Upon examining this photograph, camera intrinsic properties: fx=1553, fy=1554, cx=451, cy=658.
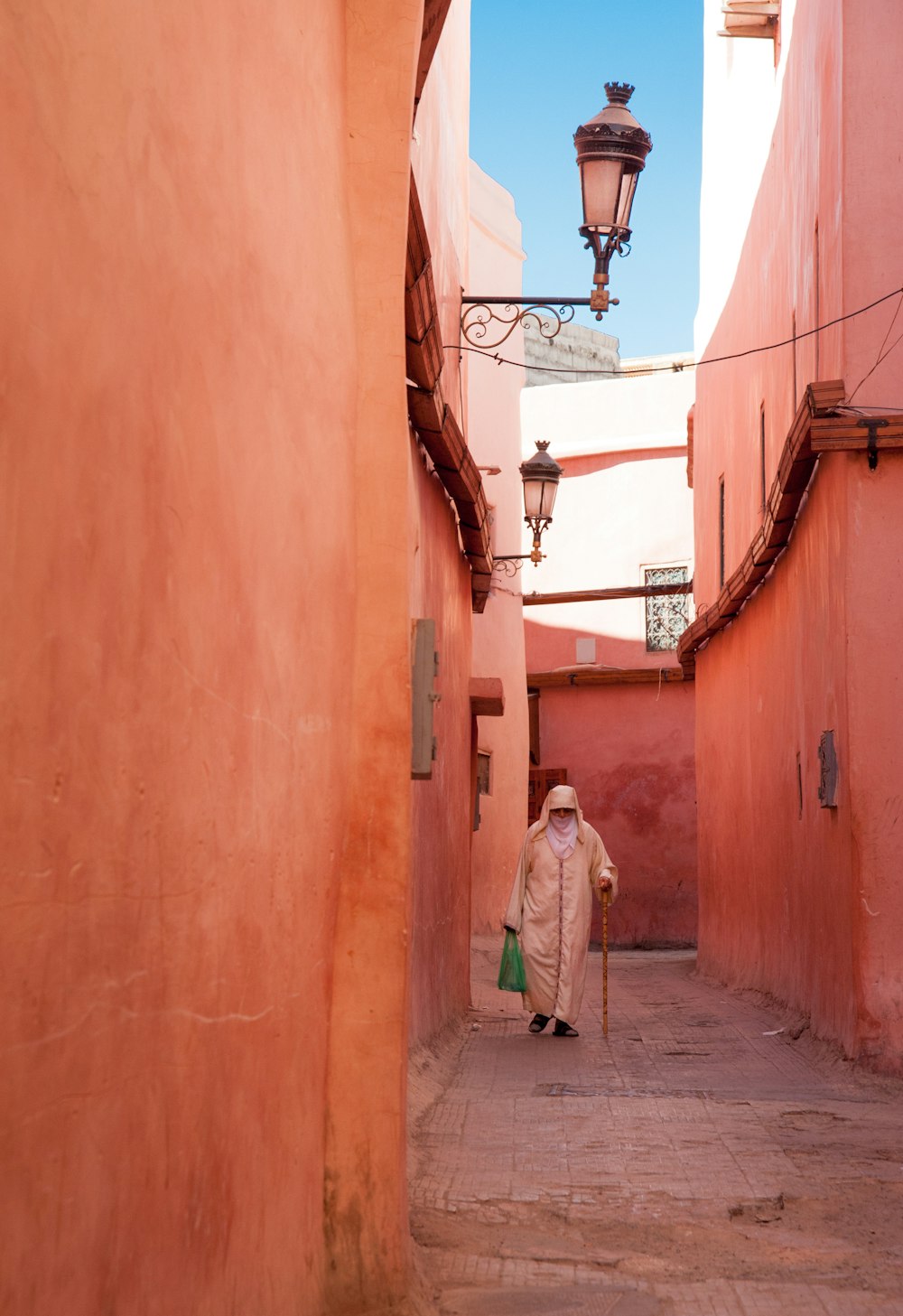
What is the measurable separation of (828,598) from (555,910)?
3.20m

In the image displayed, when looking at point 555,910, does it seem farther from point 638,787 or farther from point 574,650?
point 574,650

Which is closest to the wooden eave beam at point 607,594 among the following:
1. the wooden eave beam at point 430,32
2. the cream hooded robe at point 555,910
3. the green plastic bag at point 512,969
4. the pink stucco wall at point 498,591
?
the pink stucco wall at point 498,591

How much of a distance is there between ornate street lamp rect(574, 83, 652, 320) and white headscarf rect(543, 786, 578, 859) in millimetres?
4283

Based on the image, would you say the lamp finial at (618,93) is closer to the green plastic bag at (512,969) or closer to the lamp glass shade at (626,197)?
the lamp glass shade at (626,197)

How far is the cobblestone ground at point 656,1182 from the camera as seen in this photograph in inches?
175

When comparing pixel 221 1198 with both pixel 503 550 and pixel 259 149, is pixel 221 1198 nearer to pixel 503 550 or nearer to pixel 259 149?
pixel 259 149

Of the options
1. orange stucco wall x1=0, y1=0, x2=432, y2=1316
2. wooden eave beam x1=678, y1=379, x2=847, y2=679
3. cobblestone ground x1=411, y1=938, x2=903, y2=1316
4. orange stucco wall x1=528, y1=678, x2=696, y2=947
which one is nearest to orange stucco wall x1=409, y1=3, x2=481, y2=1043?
cobblestone ground x1=411, y1=938, x2=903, y2=1316

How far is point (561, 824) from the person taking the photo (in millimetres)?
11398

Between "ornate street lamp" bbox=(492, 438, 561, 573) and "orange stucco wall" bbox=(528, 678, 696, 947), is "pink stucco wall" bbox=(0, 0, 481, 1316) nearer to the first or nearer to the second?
"ornate street lamp" bbox=(492, 438, 561, 573)

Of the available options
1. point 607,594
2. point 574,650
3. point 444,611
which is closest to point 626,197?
point 444,611

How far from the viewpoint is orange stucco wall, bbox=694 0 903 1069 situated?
8.49m

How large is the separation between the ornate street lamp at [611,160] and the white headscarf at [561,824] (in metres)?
4.28

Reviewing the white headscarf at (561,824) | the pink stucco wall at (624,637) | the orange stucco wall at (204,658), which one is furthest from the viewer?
the pink stucco wall at (624,637)

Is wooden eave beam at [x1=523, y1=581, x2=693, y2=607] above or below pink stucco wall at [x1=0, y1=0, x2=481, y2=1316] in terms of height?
above
